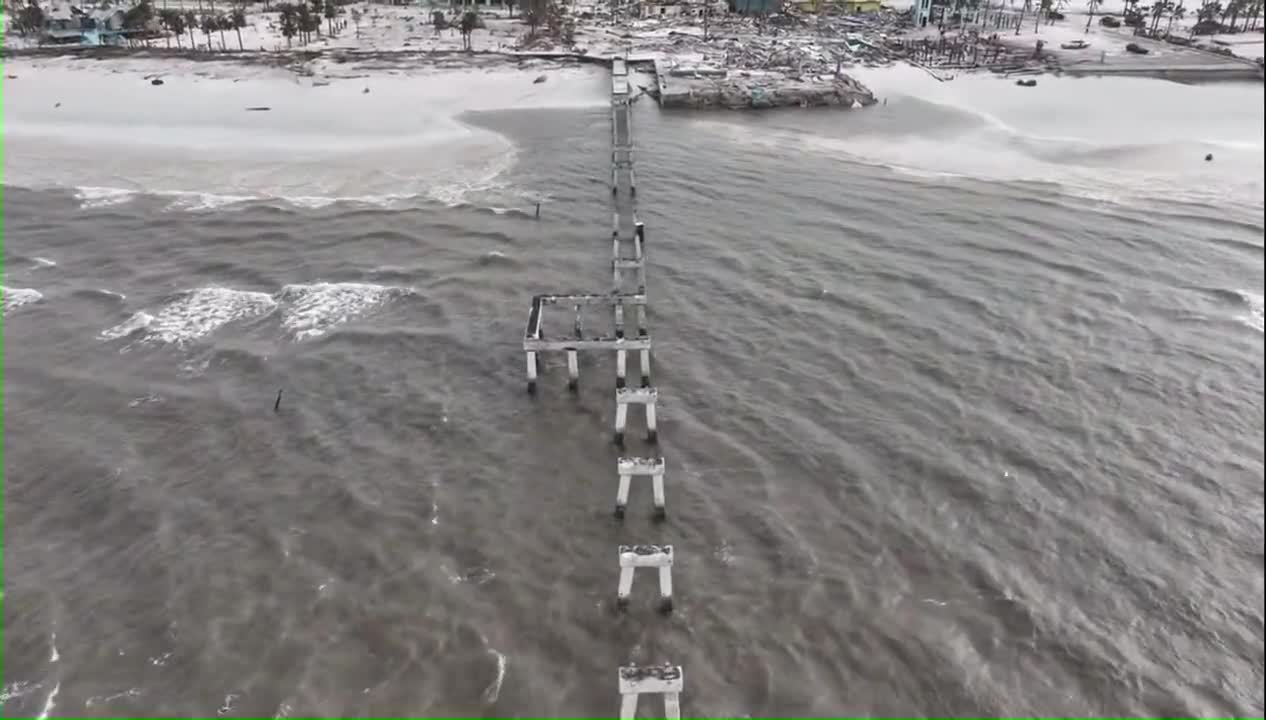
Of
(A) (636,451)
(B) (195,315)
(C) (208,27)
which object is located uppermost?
(C) (208,27)

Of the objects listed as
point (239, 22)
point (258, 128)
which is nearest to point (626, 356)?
point (258, 128)

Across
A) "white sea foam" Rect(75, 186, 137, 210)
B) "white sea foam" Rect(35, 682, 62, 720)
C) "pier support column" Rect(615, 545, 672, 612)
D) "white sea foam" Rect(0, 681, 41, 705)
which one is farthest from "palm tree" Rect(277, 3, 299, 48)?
"pier support column" Rect(615, 545, 672, 612)

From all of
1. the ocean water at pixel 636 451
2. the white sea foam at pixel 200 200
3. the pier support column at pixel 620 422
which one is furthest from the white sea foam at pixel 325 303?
the pier support column at pixel 620 422

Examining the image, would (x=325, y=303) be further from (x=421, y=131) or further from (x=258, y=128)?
(x=258, y=128)

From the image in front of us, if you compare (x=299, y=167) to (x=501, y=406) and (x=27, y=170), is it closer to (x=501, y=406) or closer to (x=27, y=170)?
(x=27, y=170)

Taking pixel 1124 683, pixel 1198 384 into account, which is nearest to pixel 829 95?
pixel 1198 384

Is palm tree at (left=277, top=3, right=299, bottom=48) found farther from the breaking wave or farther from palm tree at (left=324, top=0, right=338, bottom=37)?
the breaking wave
